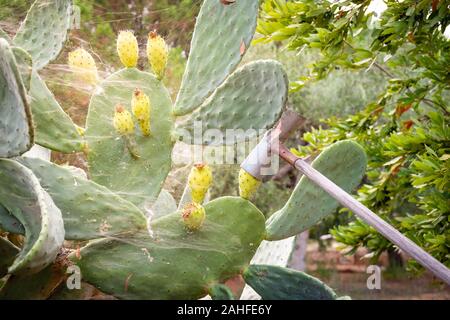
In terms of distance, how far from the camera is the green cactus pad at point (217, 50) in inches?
61.7

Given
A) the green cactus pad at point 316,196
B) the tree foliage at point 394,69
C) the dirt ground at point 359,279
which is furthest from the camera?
the dirt ground at point 359,279

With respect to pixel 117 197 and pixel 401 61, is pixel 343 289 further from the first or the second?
pixel 117 197

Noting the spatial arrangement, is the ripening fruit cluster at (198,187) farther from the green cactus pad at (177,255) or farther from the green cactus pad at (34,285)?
the green cactus pad at (34,285)

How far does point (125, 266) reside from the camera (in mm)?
1377

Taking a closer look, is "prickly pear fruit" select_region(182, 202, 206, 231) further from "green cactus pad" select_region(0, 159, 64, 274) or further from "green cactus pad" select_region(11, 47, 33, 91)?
"green cactus pad" select_region(11, 47, 33, 91)

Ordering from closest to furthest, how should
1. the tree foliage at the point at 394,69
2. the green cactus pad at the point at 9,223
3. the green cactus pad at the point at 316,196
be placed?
the green cactus pad at the point at 9,223 → the green cactus pad at the point at 316,196 → the tree foliage at the point at 394,69

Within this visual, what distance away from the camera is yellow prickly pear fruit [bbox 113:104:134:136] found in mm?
1422

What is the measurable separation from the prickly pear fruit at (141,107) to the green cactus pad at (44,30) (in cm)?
25

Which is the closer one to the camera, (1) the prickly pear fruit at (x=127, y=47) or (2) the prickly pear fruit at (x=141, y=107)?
(2) the prickly pear fruit at (x=141, y=107)

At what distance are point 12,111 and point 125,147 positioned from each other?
1.35ft

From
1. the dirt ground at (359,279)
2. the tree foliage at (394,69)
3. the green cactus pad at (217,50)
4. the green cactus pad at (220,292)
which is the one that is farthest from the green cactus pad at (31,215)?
the dirt ground at (359,279)

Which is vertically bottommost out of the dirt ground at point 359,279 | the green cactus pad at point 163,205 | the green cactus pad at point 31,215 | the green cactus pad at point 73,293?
the dirt ground at point 359,279

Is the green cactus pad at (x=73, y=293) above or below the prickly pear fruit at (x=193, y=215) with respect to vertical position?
below

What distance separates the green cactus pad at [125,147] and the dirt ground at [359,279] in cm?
745
